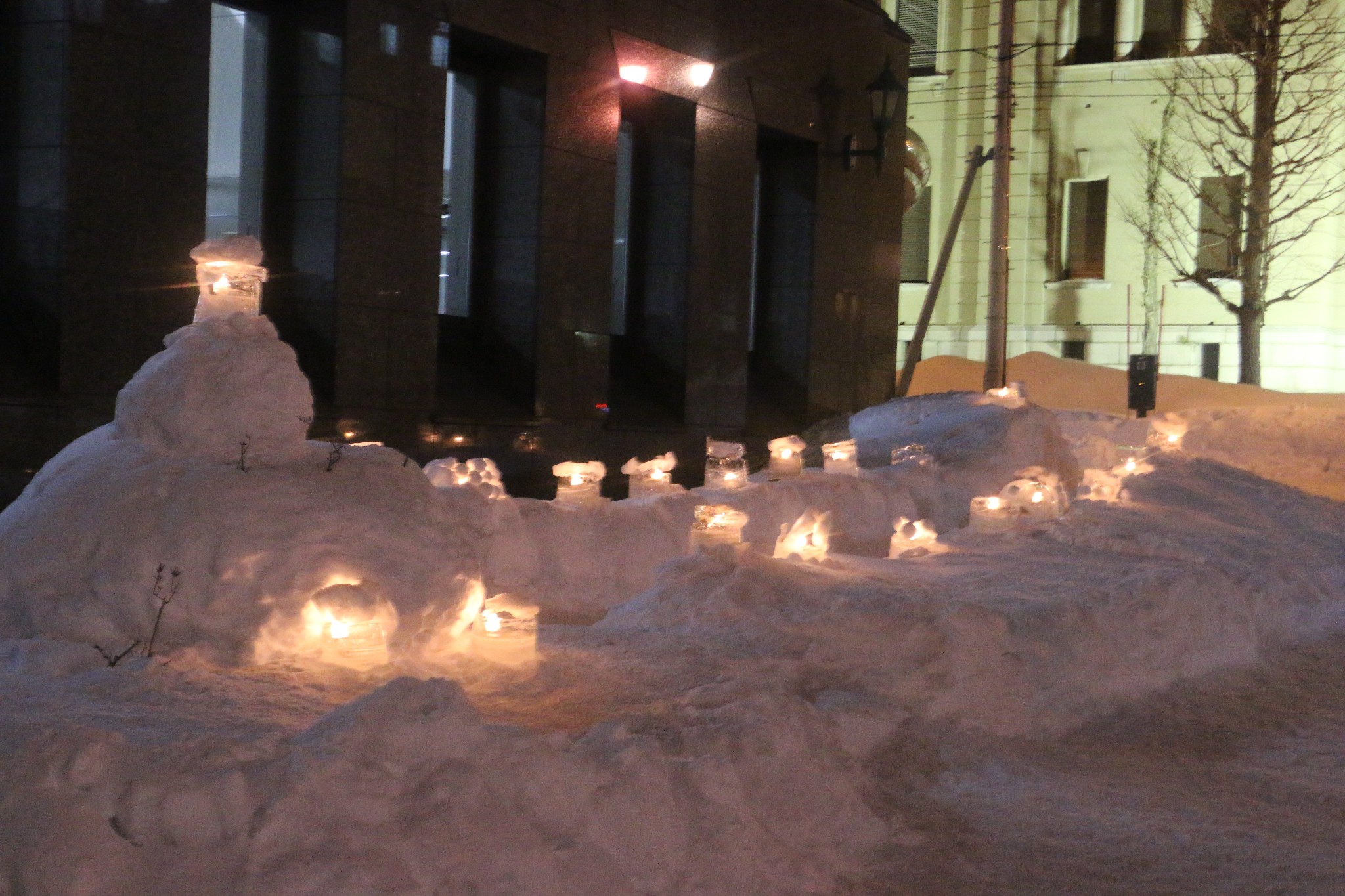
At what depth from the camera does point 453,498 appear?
714 cm

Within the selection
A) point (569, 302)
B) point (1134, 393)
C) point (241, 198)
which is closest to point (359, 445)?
point (241, 198)

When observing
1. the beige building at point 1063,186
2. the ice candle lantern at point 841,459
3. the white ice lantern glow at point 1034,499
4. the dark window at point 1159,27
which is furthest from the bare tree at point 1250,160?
the ice candle lantern at point 841,459

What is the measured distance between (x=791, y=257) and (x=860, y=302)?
137 centimetres

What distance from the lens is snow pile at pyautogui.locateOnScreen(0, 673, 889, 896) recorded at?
394cm

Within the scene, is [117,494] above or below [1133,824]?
above

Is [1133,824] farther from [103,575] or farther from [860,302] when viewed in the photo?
[860,302]

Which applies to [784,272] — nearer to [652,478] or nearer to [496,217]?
[496,217]

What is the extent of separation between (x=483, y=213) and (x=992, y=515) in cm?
608

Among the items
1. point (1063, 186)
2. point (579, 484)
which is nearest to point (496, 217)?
point (579, 484)

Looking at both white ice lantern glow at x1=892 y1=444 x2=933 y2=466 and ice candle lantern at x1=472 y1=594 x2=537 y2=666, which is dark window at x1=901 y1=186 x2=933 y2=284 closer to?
white ice lantern glow at x1=892 y1=444 x2=933 y2=466

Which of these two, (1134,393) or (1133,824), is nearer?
(1133,824)

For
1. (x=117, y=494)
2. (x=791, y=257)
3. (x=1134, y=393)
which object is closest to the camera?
(x=117, y=494)

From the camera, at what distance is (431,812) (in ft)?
14.3

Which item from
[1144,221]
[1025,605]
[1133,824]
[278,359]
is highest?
[1144,221]
